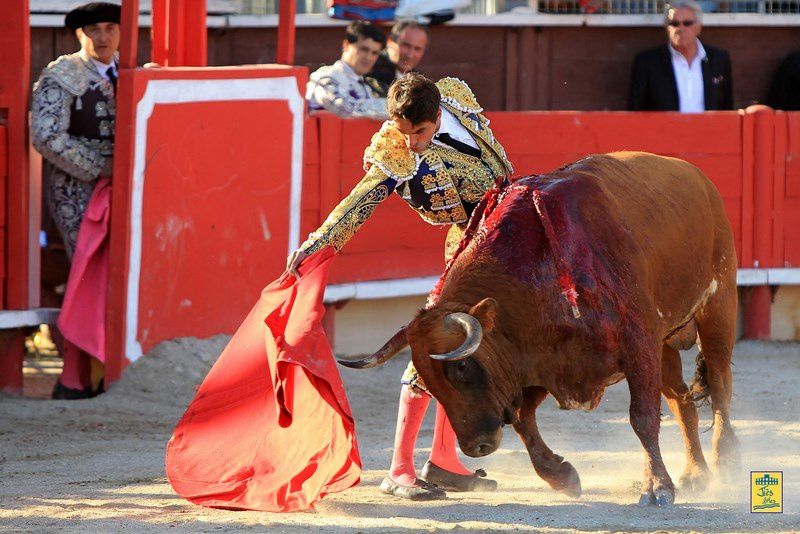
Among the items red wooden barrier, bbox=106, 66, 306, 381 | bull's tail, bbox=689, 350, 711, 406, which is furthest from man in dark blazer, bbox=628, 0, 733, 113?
bull's tail, bbox=689, 350, 711, 406

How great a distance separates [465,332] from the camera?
4512 mm

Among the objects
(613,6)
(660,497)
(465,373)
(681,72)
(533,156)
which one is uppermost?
(613,6)

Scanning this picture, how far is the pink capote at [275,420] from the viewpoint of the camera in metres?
4.85

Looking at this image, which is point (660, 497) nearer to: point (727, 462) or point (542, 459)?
point (542, 459)

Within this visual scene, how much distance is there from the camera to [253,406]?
516cm

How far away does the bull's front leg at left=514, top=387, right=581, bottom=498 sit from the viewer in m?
4.99

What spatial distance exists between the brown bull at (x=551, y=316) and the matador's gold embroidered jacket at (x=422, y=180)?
16 cm

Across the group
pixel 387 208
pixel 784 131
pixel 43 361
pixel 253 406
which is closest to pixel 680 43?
pixel 784 131

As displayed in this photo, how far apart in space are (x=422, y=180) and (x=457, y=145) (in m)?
0.17

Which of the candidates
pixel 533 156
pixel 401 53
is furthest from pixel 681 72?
pixel 401 53

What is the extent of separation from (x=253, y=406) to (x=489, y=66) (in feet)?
17.0

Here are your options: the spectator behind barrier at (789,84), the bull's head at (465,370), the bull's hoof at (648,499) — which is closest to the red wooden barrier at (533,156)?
the spectator behind barrier at (789,84)

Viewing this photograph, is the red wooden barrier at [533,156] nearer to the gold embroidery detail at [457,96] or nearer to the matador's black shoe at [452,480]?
the gold embroidery detail at [457,96]

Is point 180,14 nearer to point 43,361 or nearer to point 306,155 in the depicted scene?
point 306,155
